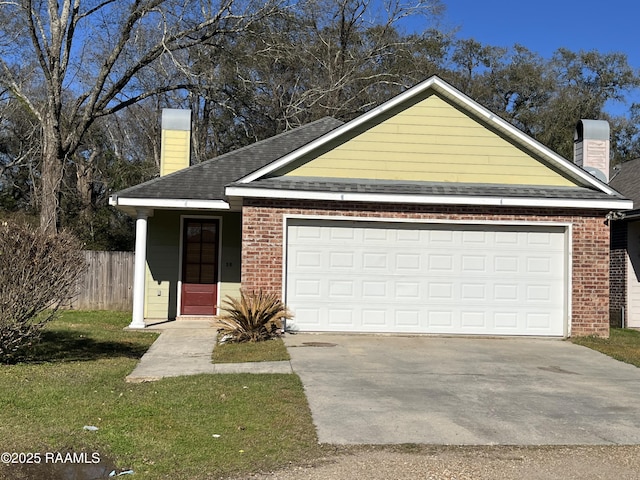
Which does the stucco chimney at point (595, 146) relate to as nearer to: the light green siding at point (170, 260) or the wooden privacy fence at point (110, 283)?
the light green siding at point (170, 260)

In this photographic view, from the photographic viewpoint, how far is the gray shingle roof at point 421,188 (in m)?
12.1

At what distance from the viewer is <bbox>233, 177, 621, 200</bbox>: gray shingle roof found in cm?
1209

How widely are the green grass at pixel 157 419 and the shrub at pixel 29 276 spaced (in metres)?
0.53

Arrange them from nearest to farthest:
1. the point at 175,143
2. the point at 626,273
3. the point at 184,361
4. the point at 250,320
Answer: the point at 184,361, the point at 250,320, the point at 626,273, the point at 175,143

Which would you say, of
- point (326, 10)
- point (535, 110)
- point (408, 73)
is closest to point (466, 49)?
point (535, 110)

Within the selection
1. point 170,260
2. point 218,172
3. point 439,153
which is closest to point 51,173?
point 170,260

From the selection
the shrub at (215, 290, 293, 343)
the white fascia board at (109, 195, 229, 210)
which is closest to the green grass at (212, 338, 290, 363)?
the shrub at (215, 290, 293, 343)

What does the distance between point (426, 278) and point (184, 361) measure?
540cm

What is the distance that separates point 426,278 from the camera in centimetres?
1238

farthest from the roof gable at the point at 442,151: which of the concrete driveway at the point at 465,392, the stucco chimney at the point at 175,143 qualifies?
the stucco chimney at the point at 175,143

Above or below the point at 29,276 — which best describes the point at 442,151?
above

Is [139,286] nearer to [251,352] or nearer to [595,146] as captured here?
[251,352]

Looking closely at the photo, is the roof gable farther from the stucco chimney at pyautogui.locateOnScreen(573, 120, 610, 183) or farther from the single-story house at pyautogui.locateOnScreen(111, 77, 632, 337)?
the stucco chimney at pyautogui.locateOnScreen(573, 120, 610, 183)

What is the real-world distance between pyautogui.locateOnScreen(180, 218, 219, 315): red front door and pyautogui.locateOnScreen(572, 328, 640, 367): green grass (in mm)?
8334
